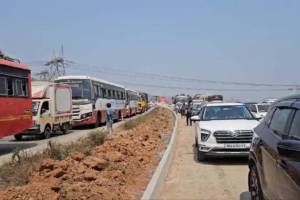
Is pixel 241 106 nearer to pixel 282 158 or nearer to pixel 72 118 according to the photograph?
pixel 282 158

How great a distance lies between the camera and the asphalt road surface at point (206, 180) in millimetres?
10188

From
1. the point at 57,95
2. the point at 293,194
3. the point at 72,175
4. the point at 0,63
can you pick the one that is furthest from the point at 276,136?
the point at 57,95

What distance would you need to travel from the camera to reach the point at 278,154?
20.9 ft

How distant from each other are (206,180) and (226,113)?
520 centimetres

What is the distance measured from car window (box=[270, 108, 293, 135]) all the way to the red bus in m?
12.9

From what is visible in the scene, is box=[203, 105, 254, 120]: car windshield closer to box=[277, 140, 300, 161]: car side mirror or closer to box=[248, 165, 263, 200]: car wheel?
box=[248, 165, 263, 200]: car wheel

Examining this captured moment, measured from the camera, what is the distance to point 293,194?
5500 mm

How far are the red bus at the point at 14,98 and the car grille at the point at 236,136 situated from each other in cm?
804

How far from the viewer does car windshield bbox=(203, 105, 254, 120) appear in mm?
16531

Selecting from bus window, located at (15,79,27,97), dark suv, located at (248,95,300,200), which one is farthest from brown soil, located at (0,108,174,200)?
bus window, located at (15,79,27,97)

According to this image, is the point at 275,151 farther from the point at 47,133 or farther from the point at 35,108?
the point at 47,133

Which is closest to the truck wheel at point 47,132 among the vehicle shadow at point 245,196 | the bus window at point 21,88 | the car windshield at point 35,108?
the car windshield at point 35,108

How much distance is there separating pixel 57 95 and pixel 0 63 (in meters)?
10.9

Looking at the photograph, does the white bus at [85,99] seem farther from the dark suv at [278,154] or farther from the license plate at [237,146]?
the dark suv at [278,154]
